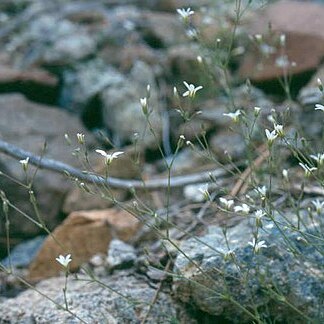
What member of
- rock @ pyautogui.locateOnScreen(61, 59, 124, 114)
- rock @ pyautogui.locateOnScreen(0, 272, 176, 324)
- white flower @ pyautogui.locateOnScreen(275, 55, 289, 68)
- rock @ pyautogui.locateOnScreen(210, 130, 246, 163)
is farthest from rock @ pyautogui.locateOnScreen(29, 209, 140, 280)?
rock @ pyautogui.locateOnScreen(61, 59, 124, 114)

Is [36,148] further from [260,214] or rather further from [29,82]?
[260,214]

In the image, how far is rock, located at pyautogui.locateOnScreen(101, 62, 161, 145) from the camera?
6008 millimetres

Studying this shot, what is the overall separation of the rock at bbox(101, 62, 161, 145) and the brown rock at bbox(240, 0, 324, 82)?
29.8 inches

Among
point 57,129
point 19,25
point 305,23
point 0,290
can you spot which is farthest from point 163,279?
point 19,25

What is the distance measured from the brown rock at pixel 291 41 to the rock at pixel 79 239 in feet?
5.81

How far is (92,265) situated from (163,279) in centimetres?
65

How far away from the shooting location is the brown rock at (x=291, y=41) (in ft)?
19.7

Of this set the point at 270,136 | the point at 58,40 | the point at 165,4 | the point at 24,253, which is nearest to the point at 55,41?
the point at 58,40

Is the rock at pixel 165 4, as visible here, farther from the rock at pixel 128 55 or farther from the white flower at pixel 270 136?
the white flower at pixel 270 136

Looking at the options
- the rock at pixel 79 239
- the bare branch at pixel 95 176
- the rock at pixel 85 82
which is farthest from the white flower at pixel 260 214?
the rock at pixel 85 82

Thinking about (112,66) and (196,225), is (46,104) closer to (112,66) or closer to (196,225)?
(112,66)

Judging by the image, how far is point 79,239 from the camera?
4816mm

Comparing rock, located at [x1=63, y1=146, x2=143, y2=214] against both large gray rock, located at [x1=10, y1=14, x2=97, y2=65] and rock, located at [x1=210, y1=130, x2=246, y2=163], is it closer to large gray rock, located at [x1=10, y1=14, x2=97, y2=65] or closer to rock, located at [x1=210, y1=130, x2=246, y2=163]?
rock, located at [x1=210, y1=130, x2=246, y2=163]

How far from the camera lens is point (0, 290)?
451 centimetres
